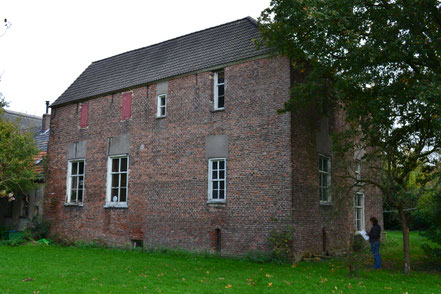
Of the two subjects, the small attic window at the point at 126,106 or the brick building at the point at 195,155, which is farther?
the small attic window at the point at 126,106

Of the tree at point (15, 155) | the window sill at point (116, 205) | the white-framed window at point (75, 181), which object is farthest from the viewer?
the white-framed window at point (75, 181)

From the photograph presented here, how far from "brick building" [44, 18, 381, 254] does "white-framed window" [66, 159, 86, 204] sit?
2.0 inches

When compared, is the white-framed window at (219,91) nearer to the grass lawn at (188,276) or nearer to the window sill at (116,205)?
the grass lawn at (188,276)

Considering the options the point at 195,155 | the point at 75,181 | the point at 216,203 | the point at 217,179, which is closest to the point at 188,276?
the point at 216,203

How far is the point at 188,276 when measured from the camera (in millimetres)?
11250

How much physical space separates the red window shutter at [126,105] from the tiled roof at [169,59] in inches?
16.1

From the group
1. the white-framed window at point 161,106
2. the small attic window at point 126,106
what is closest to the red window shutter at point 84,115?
the small attic window at point 126,106

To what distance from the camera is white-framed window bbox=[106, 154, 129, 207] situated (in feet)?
62.6

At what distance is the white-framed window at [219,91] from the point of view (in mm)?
16875

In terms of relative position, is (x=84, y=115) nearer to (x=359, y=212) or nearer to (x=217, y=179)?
(x=217, y=179)

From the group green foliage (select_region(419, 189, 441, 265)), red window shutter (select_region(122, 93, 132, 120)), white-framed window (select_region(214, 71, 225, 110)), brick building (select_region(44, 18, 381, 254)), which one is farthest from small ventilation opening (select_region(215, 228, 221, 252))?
red window shutter (select_region(122, 93, 132, 120))

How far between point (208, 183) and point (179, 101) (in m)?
3.72

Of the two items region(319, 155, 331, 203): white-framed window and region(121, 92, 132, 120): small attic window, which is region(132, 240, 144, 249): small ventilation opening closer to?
region(121, 92, 132, 120): small attic window

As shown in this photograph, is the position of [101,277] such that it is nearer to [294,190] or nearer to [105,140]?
[294,190]
